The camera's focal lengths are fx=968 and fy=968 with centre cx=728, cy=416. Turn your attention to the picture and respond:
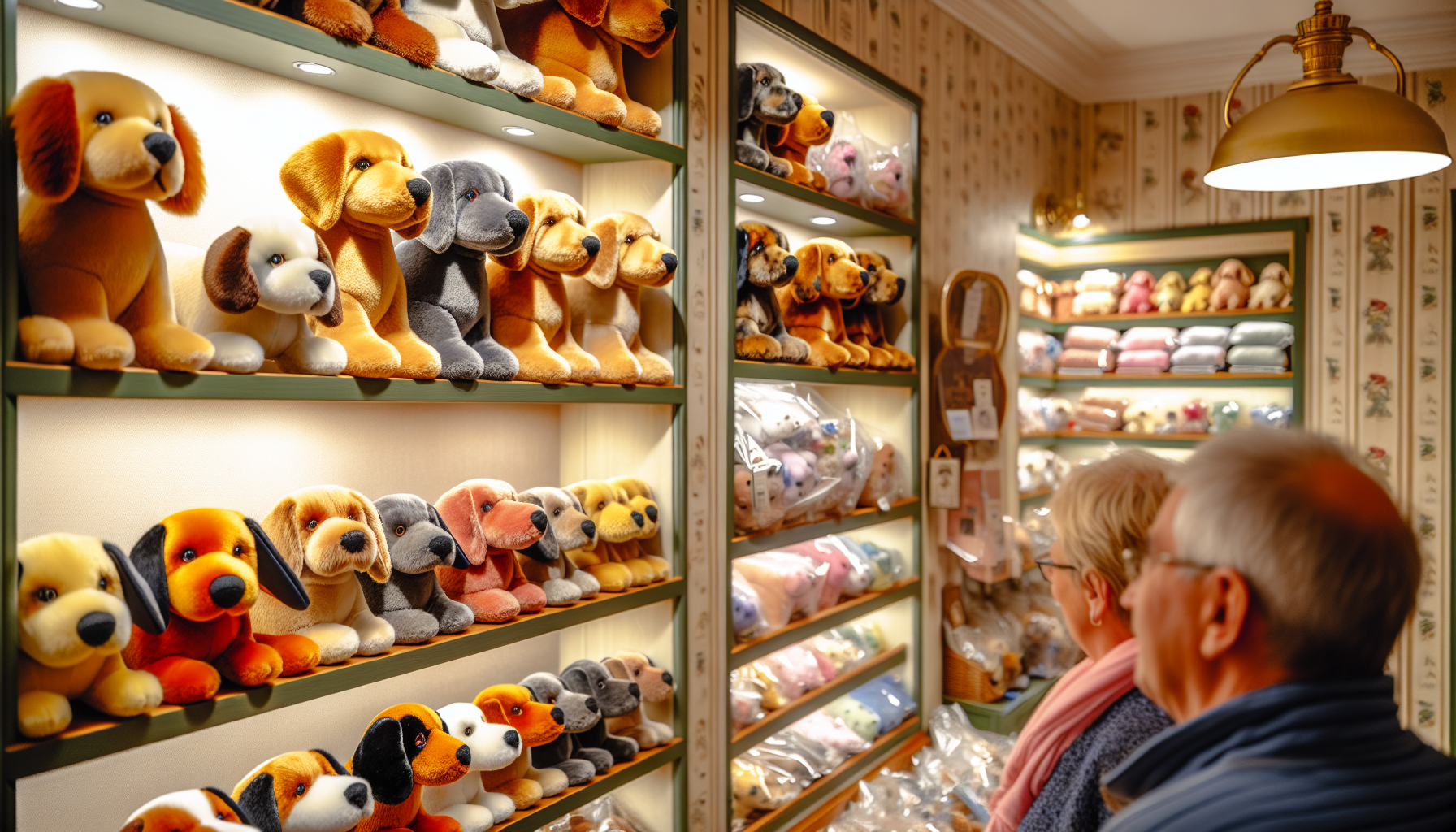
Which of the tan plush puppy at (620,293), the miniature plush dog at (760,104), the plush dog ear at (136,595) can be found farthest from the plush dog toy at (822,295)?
the plush dog ear at (136,595)

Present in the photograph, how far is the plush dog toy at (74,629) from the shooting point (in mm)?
1053

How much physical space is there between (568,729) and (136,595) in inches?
33.8

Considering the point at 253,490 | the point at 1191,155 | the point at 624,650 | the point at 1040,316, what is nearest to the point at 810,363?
the point at 624,650

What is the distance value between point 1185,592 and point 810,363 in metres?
1.71

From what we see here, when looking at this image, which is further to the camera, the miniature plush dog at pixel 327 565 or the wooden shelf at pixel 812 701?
the wooden shelf at pixel 812 701

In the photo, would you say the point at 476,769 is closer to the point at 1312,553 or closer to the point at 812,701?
the point at 812,701

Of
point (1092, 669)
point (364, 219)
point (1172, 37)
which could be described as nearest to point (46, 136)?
point (364, 219)

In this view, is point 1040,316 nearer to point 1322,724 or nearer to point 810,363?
point 810,363

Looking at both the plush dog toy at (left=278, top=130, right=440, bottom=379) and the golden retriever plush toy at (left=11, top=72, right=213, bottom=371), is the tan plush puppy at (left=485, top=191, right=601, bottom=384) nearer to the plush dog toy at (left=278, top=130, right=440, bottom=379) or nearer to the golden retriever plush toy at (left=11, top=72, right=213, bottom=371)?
the plush dog toy at (left=278, top=130, right=440, bottom=379)

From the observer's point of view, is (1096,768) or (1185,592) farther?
(1096,768)

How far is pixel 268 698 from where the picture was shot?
128 centimetres

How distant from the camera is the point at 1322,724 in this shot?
0.74 meters

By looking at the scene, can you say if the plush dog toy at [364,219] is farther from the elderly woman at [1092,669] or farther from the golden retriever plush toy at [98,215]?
the elderly woman at [1092,669]

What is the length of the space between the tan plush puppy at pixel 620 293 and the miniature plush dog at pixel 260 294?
61 centimetres
